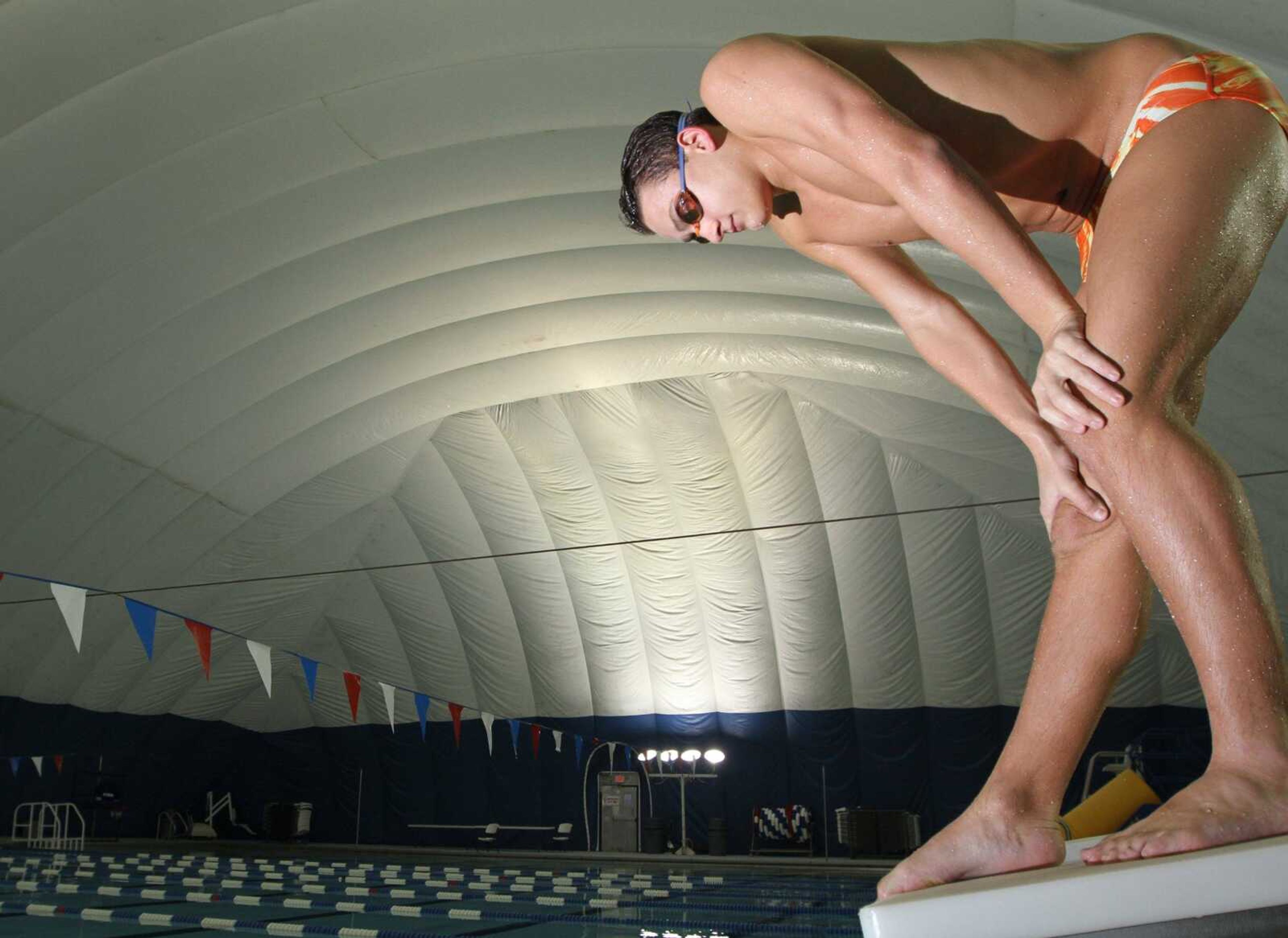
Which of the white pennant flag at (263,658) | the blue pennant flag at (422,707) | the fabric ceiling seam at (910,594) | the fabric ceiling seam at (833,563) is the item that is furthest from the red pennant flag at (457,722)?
the fabric ceiling seam at (910,594)

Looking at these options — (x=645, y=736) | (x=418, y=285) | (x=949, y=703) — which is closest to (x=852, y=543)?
(x=949, y=703)

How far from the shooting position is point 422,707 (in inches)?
715

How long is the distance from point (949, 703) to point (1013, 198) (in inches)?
663

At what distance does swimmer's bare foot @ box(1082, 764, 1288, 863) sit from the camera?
4.07 ft

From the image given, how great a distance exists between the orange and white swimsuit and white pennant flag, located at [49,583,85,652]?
9.22 meters

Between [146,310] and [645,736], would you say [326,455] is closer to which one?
[146,310]

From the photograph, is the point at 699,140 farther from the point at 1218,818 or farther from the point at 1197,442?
the point at 1218,818

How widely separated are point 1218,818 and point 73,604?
980cm

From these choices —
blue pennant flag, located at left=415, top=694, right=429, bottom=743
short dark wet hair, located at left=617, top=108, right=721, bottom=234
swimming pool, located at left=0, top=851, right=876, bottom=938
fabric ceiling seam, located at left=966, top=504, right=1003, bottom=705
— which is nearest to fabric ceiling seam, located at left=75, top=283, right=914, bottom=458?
fabric ceiling seam, located at left=966, top=504, right=1003, bottom=705

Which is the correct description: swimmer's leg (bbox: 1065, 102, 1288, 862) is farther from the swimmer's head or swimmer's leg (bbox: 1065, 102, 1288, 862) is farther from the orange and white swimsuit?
the swimmer's head

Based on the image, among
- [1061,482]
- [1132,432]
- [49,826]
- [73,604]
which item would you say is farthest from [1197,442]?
[49,826]

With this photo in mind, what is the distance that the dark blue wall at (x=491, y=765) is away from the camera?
1764 centimetres

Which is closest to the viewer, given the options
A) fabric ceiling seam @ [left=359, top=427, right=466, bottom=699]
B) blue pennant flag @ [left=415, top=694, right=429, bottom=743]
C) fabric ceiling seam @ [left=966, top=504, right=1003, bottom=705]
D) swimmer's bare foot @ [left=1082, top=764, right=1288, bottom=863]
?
swimmer's bare foot @ [left=1082, top=764, right=1288, bottom=863]

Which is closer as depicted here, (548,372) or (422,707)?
(548,372)
